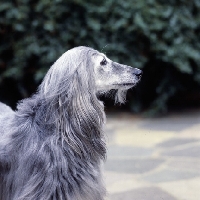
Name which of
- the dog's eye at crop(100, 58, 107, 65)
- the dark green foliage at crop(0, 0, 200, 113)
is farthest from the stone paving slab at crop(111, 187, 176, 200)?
the dark green foliage at crop(0, 0, 200, 113)

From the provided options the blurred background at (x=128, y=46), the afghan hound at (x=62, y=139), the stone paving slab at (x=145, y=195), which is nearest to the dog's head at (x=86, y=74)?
the afghan hound at (x=62, y=139)

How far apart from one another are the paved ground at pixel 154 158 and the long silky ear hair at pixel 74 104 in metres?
1.29

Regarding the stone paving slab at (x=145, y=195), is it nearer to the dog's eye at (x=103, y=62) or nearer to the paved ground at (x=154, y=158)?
the paved ground at (x=154, y=158)

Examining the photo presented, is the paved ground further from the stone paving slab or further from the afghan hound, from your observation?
the afghan hound

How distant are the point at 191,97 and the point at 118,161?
2506mm

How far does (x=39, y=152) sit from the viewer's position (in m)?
3.17

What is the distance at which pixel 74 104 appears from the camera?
309 cm

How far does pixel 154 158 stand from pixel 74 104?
7.29 feet

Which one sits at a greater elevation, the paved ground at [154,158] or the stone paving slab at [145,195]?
the paved ground at [154,158]

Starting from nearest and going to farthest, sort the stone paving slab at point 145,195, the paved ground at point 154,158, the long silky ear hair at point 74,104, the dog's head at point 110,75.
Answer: the long silky ear hair at point 74,104
the dog's head at point 110,75
the stone paving slab at point 145,195
the paved ground at point 154,158

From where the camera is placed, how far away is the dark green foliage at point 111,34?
6262mm

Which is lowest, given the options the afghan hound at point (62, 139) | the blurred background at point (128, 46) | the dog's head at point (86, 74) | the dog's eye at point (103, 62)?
the afghan hound at point (62, 139)

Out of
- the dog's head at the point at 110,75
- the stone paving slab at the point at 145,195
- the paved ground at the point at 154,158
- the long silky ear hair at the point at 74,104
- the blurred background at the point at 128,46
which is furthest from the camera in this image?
the blurred background at the point at 128,46

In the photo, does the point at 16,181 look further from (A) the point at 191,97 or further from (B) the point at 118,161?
(A) the point at 191,97
